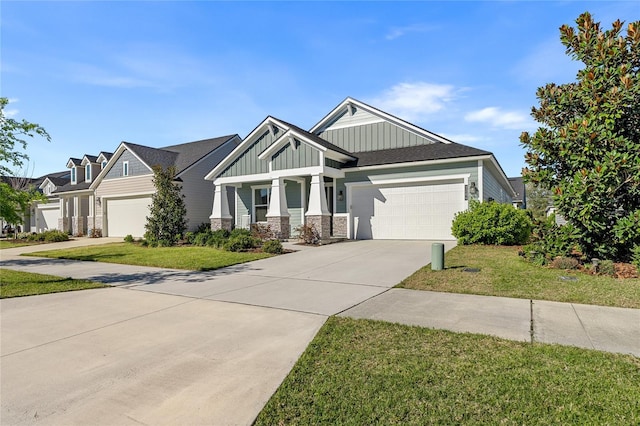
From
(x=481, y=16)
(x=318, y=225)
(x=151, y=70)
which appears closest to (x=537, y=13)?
(x=481, y=16)

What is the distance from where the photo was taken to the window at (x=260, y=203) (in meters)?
19.4

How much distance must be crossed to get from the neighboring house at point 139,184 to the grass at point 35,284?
13284 millimetres

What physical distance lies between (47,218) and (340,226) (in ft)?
99.0

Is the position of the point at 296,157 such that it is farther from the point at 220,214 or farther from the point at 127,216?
the point at 127,216

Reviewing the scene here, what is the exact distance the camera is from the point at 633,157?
8086 mm

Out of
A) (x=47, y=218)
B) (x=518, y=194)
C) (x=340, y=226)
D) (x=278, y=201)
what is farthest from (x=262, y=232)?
(x=518, y=194)

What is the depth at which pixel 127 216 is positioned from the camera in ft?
79.7

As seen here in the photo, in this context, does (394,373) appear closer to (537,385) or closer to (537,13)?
(537,385)

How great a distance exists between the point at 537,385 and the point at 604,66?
9.47m

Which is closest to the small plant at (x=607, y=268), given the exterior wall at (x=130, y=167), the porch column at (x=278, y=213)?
the porch column at (x=278, y=213)

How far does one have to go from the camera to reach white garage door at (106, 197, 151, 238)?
23422 mm

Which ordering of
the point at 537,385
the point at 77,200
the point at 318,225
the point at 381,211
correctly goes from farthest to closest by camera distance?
the point at 77,200, the point at 381,211, the point at 318,225, the point at 537,385

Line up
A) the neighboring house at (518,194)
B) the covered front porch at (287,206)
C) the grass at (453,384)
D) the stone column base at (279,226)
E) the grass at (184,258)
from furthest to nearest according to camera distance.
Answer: the neighboring house at (518,194), the stone column base at (279,226), the covered front porch at (287,206), the grass at (184,258), the grass at (453,384)

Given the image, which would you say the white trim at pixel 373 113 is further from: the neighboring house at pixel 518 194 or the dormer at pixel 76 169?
the neighboring house at pixel 518 194
